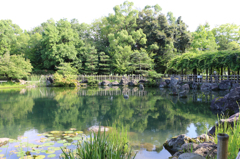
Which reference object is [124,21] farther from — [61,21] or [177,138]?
[177,138]

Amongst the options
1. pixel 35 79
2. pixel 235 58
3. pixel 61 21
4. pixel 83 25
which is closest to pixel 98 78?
pixel 35 79

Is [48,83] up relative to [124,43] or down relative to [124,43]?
down

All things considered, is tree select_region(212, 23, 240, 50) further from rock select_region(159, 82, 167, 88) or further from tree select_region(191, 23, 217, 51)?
rock select_region(159, 82, 167, 88)

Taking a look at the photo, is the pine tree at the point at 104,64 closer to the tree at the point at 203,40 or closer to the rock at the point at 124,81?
the rock at the point at 124,81

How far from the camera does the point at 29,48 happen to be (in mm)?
28453

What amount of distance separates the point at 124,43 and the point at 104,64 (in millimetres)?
4266

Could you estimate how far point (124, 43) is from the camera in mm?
25906

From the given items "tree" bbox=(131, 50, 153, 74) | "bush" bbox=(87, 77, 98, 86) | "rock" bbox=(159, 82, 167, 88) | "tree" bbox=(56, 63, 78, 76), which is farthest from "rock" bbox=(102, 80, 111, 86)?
"rock" bbox=(159, 82, 167, 88)

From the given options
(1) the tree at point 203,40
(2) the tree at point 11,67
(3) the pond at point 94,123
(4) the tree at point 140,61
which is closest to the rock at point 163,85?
(4) the tree at point 140,61

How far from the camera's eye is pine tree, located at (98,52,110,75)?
80.5 ft

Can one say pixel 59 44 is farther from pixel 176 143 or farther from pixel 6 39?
pixel 176 143

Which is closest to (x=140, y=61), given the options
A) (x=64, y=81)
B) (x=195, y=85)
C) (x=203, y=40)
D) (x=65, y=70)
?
(x=195, y=85)

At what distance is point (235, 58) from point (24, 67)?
21.4 metres

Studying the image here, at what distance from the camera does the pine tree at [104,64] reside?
24548 mm
